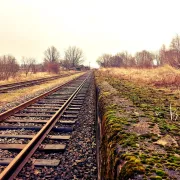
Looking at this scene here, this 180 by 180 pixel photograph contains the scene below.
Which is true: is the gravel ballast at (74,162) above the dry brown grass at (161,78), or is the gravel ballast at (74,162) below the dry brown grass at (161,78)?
below

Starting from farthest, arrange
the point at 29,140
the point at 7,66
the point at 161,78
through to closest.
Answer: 1. the point at 7,66
2. the point at 161,78
3. the point at 29,140

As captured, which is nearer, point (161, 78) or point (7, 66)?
point (161, 78)

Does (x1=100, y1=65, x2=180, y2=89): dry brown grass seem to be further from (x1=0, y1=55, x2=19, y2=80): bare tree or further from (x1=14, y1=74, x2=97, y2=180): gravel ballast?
(x1=0, y1=55, x2=19, y2=80): bare tree

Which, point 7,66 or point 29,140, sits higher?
point 7,66

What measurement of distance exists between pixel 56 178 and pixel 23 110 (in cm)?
532

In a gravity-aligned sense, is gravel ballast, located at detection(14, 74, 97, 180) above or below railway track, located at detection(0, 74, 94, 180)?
below

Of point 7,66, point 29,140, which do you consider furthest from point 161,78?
point 7,66

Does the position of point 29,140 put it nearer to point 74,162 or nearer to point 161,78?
point 74,162

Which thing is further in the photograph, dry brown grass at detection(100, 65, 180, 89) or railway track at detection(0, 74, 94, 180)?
dry brown grass at detection(100, 65, 180, 89)

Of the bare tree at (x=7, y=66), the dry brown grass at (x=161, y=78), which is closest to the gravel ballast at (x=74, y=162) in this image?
the dry brown grass at (x=161, y=78)

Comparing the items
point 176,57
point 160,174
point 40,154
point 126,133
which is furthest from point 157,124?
point 176,57

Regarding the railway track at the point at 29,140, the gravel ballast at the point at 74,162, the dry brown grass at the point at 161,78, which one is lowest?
the gravel ballast at the point at 74,162

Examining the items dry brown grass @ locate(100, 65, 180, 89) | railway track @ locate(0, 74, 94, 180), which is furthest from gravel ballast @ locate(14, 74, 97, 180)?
dry brown grass @ locate(100, 65, 180, 89)

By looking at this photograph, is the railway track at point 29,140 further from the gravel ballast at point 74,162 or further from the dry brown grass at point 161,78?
the dry brown grass at point 161,78
